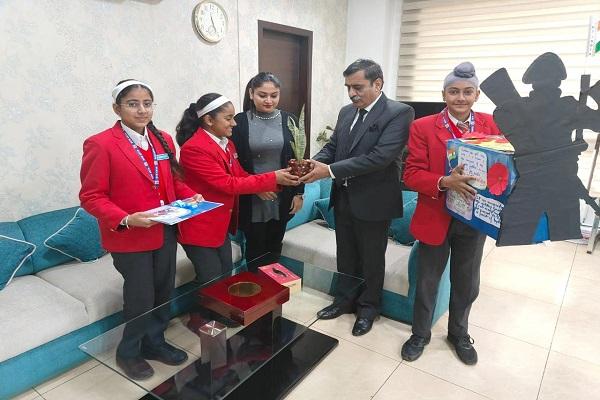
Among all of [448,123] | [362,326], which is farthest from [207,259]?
[448,123]

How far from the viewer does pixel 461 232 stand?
184 centimetres

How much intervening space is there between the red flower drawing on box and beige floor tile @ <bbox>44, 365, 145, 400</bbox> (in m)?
1.80

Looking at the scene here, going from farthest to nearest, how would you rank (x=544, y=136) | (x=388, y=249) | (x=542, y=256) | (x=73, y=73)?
(x=542, y=256)
(x=388, y=249)
(x=73, y=73)
(x=544, y=136)

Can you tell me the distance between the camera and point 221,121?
1922mm

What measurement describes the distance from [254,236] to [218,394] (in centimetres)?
103

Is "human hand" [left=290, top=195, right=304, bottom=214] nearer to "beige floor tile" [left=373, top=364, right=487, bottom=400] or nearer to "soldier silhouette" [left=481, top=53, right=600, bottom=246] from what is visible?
"beige floor tile" [left=373, top=364, right=487, bottom=400]

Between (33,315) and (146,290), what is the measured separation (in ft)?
1.81

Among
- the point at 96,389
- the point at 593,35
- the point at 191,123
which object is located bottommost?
the point at 96,389

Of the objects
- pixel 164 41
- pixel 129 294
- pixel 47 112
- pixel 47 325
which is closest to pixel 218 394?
pixel 129 294

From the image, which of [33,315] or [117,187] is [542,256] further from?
[33,315]

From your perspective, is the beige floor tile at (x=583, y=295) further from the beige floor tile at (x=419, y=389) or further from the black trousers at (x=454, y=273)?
the beige floor tile at (x=419, y=389)

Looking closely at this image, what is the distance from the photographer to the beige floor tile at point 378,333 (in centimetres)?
220

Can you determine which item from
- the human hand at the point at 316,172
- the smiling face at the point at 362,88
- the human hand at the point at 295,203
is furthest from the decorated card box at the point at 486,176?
the human hand at the point at 295,203

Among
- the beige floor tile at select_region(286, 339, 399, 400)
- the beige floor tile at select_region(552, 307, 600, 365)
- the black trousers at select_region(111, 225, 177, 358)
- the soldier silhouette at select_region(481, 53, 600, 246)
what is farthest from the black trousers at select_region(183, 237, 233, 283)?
the beige floor tile at select_region(552, 307, 600, 365)
